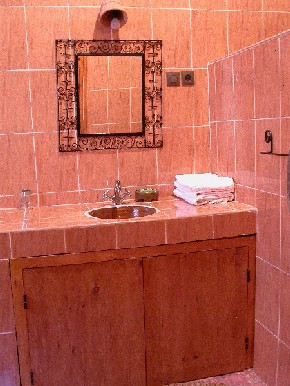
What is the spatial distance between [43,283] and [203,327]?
2.74 feet

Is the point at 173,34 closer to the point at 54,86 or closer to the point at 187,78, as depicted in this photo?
the point at 187,78

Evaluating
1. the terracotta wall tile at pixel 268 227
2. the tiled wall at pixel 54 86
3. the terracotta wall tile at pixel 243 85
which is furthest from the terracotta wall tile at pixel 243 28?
the terracotta wall tile at pixel 268 227

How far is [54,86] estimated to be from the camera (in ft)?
8.64

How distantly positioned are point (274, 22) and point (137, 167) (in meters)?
1.22

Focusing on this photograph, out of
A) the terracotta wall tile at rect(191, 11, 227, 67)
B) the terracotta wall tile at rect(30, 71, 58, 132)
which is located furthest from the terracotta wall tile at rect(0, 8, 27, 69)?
the terracotta wall tile at rect(191, 11, 227, 67)

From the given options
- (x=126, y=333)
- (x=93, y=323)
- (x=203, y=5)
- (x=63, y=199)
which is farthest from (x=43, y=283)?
(x=203, y=5)

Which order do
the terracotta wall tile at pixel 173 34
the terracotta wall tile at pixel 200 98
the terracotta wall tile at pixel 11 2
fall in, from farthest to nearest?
the terracotta wall tile at pixel 200 98, the terracotta wall tile at pixel 173 34, the terracotta wall tile at pixel 11 2

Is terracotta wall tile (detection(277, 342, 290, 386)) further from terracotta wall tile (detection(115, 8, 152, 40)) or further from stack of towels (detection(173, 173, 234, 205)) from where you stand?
terracotta wall tile (detection(115, 8, 152, 40))

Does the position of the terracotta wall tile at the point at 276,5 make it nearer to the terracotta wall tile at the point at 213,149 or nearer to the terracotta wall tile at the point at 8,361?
the terracotta wall tile at the point at 213,149

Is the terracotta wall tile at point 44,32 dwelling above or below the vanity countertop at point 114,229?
above

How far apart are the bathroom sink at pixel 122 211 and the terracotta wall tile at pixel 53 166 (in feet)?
0.79

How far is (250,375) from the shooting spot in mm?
2457

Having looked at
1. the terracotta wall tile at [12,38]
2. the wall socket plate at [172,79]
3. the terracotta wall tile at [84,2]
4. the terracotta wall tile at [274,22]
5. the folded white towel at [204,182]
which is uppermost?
the terracotta wall tile at [84,2]

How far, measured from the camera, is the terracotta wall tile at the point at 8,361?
7.06 feet
